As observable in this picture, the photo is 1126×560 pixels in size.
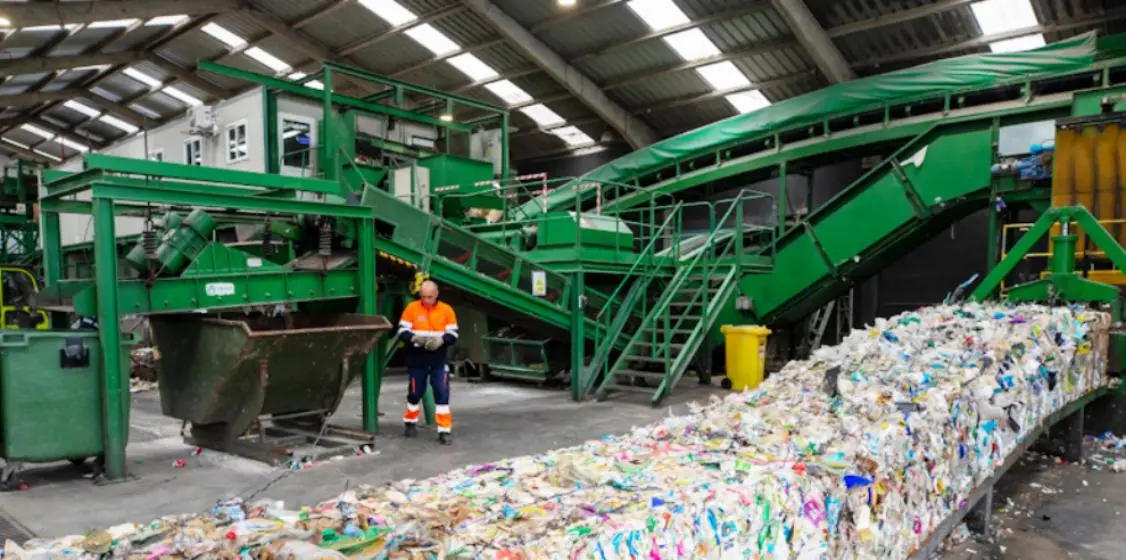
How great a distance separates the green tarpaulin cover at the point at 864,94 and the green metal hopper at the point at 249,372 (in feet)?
14.4

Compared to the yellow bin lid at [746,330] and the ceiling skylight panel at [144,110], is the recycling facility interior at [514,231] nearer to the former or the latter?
the yellow bin lid at [746,330]

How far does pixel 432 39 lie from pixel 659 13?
5985mm

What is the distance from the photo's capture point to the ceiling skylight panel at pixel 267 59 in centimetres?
1928

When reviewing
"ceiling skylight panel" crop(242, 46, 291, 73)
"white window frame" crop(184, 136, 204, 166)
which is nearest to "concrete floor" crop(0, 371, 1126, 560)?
"white window frame" crop(184, 136, 204, 166)

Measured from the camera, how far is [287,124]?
9.56m

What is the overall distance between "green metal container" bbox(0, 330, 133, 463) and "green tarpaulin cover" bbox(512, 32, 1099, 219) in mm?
5965

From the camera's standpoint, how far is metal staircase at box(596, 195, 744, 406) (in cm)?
867

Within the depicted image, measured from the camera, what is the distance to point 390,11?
15930 mm

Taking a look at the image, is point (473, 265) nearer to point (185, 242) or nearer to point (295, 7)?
point (185, 242)

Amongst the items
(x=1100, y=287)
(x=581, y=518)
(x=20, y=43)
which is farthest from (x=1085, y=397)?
(x=20, y=43)

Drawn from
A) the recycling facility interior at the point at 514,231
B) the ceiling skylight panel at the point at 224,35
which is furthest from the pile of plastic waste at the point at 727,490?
the ceiling skylight panel at the point at 224,35

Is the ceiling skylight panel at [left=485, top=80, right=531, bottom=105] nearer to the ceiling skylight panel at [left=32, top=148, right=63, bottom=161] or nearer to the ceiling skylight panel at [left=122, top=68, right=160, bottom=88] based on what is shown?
the ceiling skylight panel at [left=122, top=68, right=160, bottom=88]

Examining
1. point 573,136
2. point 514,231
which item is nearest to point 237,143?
point 514,231

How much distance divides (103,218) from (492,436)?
12.5ft
